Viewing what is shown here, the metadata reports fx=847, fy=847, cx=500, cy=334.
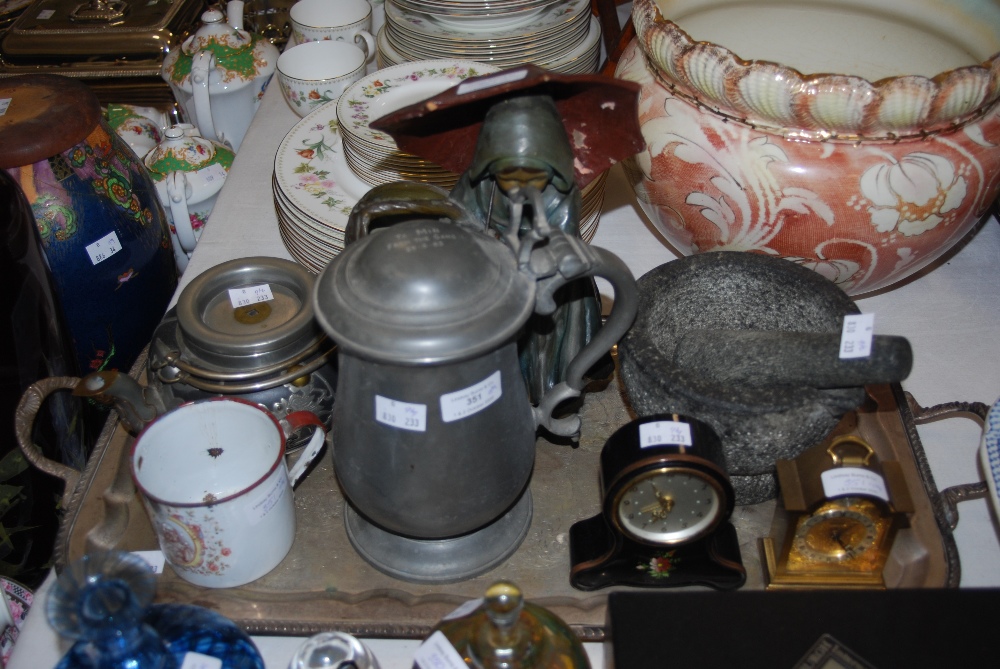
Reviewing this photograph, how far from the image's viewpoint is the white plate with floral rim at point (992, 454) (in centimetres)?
87

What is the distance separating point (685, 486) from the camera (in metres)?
0.80

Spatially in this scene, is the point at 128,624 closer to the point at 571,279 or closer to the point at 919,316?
the point at 571,279

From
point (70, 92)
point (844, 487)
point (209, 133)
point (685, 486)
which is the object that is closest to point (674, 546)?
point (685, 486)

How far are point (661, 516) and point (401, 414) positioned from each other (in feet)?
0.93

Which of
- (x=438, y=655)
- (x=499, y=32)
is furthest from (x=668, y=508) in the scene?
(x=499, y=32)

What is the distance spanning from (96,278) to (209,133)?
0.47 metres

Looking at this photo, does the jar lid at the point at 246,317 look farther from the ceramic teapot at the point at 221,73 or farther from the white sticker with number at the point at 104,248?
the ceramic teapot at the point at 221,73

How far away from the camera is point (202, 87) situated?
151cm

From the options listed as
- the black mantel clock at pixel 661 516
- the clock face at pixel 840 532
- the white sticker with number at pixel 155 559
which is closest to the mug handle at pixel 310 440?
the white sticker with number at pixel 155 559

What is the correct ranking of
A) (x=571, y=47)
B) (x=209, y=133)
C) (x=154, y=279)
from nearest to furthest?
1. (x=154, y=279)
2. (x=571, y=47)
3. (x=209, y=133)

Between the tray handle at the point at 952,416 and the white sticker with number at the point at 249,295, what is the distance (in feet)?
2.52

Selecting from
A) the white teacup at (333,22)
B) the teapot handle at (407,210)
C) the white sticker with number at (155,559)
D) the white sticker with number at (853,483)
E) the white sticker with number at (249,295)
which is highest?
the teapot handle at (407,210)

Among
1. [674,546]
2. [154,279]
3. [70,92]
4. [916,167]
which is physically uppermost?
[916,167]

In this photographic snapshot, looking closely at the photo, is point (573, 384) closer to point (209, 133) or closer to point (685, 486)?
point (685, 486)
